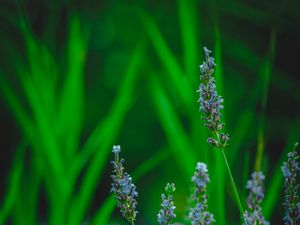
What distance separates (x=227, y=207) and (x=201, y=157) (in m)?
0.86

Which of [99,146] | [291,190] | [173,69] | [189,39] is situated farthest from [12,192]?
[291,190]

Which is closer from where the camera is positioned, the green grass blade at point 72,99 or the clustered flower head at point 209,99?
the clustered flower head at point 209,99

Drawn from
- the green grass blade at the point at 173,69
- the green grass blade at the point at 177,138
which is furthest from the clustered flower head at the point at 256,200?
the green grass blade at the point at 173,69

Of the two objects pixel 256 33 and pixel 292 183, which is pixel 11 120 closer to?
pixel 256 33

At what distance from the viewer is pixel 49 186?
169 cm

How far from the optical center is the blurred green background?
1.49 m

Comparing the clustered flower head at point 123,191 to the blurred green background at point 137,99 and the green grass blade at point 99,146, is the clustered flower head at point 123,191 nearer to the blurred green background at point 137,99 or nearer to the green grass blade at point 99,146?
the blurred green background at point 137,99

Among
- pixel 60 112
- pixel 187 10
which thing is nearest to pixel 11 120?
pixel 60 112

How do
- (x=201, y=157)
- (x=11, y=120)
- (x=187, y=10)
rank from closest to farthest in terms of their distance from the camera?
(x=201, y=157) < (x=187, y=10) < (x=11, y=120)

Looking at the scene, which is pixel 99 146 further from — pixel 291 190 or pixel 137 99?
pixel 291 190

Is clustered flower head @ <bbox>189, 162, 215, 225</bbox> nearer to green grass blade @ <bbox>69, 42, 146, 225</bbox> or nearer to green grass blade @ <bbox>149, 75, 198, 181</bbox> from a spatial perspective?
green grass blade @ <bbox>149, 75, 198, 181</bbox>

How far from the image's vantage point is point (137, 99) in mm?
2422

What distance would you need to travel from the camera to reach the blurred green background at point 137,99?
1490 mm

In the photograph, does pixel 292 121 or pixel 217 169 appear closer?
pixel 217 169
